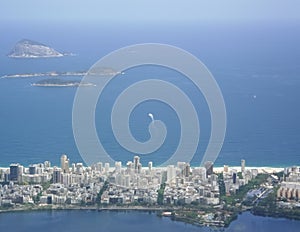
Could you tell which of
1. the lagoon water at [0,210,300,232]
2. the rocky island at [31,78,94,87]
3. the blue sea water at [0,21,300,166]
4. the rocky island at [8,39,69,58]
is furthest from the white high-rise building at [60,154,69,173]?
the rocky island at [8,39,69,58]

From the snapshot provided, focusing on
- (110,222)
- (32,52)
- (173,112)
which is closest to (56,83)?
(32,52)

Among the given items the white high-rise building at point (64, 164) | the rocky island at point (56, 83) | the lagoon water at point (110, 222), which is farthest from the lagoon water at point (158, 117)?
the white high-rise building at point (64, 164)

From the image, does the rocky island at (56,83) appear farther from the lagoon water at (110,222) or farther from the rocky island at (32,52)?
the lagoon water at (110,222)

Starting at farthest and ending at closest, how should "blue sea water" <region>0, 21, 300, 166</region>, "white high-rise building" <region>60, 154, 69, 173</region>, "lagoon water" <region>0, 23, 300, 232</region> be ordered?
"blue sea water" <region>0, 21, 300, 166</region> → "white high-rise building" <region>60, 154, 69, 173</region> → "lagoon water" <region>0, 23, 300, 232</region>

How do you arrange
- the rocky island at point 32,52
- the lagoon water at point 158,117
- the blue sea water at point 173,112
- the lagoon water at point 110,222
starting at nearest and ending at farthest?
the lagoon water at point 110,222 < the lagoon water at point 158,117 < the blue sea water at point 173,112 < the rocky island at point 32,52

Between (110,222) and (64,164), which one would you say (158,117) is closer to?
(64,164)

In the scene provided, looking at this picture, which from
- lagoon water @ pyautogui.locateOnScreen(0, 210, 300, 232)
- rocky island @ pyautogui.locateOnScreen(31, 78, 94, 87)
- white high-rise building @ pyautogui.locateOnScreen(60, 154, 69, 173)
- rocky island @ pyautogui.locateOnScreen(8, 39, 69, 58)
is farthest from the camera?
→ rocky island @ pyautogui.locateOnScreen(8, 39, 69, 58)

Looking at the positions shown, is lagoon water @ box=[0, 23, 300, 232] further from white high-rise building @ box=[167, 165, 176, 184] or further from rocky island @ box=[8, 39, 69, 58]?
white high-rise building @ box=[167, 165, 176, 184]

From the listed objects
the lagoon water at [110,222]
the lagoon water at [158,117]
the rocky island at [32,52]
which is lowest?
the lagoon water at [110,222]

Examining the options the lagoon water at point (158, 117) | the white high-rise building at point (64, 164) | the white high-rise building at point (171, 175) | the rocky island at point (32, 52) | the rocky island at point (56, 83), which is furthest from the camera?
the rocky island at point (32, 52)
